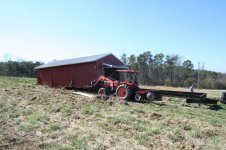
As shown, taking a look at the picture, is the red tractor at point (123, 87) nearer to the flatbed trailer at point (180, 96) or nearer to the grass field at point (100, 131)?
the flatbed trailer at point (180, 96)

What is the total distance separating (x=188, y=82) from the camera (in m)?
61.2

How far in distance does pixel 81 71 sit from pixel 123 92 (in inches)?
352

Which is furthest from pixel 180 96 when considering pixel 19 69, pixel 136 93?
pixel 19 69

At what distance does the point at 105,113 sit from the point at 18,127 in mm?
3245

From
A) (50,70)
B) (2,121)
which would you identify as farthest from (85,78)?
(2,121)

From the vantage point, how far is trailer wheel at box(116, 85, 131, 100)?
15680mm

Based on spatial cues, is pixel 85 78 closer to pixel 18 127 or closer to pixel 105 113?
pixel 105 113

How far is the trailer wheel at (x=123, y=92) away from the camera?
51.4 ft

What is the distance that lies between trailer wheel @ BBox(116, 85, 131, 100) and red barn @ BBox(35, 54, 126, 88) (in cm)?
524

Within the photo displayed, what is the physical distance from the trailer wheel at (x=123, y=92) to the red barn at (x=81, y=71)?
5.24 m

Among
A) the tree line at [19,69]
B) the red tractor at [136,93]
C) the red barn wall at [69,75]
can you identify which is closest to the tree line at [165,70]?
the tree line at [19,69]

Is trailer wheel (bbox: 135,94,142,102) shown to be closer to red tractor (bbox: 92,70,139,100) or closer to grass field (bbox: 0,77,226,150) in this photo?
red tractor (bbox: 92,70,139,100)

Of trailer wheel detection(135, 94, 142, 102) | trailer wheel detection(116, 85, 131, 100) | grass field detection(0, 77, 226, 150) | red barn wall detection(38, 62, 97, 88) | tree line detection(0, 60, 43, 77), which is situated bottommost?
grass field detection(0, 77, 226, 150)

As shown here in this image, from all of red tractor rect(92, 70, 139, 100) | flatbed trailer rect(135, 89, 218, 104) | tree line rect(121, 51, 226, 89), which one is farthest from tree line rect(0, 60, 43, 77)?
flatbed trailer rect(135, 89, 218, 104)
